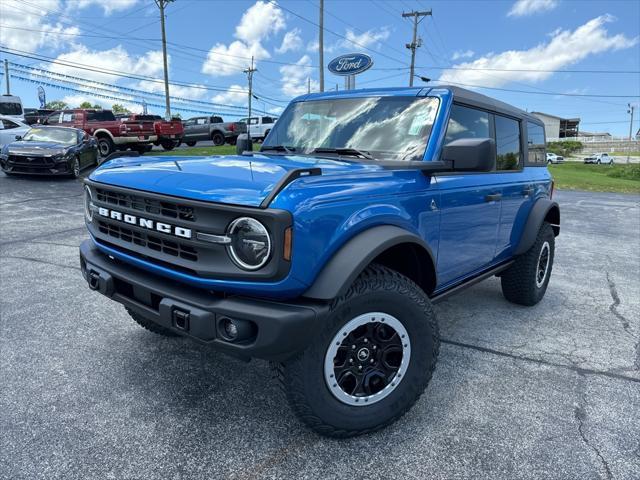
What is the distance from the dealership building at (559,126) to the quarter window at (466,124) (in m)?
94.8

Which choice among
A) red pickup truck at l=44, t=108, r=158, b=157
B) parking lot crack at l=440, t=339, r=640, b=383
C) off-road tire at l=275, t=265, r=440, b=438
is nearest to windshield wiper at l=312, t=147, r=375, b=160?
off-road tire at l=275, t=265, r=440, b=438

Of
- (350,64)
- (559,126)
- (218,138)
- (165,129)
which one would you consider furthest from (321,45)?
(559,126)

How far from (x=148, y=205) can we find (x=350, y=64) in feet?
64.4

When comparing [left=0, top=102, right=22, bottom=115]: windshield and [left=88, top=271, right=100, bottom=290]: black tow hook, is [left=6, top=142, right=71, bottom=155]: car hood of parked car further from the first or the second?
[left=0, top=102, right=22, bottom=115]: windshield

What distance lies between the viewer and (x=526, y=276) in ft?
13.8

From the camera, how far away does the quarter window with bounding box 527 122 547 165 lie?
4.43 m

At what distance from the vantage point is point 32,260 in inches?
214

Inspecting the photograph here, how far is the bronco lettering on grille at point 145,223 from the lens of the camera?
2146 mm

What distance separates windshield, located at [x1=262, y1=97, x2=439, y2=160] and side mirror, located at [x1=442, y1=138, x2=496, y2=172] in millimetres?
263

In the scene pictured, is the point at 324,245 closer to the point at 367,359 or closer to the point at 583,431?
the point at 367,359

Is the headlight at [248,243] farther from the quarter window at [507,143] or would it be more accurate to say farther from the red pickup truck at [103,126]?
the red pickup truck at [103,126]

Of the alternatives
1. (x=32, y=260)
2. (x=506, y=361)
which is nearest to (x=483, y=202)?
(x=506, y=361)

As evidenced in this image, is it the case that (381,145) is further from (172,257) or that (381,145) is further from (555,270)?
(555,270)

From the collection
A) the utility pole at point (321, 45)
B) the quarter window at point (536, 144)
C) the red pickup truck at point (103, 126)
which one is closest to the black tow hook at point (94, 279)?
the quarter window at point (536, 144)
